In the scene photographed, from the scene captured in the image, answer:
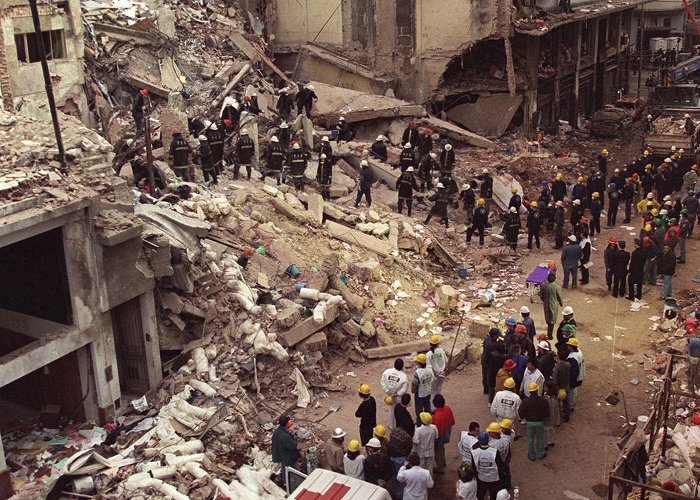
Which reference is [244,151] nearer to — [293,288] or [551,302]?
[293,288]

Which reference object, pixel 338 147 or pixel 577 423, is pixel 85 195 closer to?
pixel 577 423

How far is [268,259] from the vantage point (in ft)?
54.1

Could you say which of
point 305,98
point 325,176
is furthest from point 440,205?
point 305,98

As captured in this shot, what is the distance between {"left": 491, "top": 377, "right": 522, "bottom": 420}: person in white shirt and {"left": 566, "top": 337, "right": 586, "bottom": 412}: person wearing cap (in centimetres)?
159

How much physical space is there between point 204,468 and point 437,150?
16.4m

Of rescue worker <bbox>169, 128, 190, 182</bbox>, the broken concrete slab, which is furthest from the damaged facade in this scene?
the broken concrete slab

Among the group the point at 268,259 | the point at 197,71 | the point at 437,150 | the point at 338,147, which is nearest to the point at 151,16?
the point at 197,71

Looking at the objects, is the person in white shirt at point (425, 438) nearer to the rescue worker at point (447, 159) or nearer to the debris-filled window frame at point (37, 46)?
the rescue worker at point (447, 159)

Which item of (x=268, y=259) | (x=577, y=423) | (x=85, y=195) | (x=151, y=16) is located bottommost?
(x=577, y=423)

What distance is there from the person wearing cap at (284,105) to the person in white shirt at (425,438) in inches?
596

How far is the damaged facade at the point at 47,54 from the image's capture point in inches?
747

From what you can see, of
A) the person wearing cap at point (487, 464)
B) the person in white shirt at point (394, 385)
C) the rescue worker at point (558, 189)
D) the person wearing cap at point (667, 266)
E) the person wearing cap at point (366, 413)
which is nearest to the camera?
the person wearing cap at point (487, 464)

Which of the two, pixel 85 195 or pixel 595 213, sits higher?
pixel 85 195


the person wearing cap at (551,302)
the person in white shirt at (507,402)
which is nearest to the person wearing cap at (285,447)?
the person in white shirt at (507,402)
